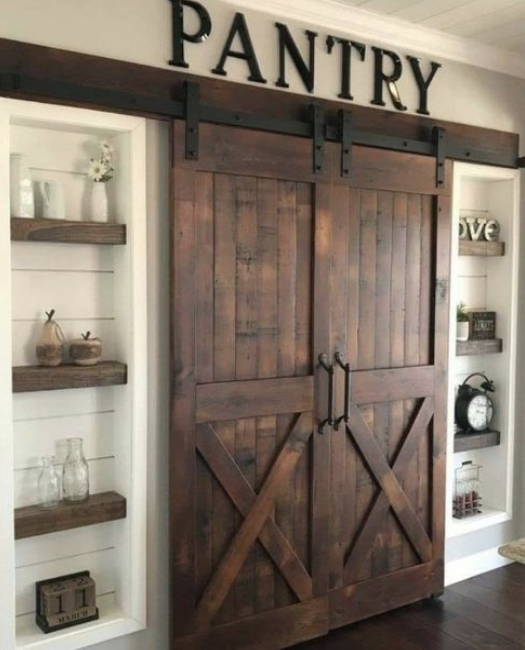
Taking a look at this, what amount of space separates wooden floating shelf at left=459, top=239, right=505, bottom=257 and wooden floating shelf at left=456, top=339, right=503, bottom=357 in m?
0.46

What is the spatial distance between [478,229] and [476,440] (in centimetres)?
113

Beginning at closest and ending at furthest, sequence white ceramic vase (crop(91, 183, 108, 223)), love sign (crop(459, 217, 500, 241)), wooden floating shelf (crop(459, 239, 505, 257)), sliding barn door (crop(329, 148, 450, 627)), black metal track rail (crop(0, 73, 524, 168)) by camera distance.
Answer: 1. black metal track rail (crop(0, 73, 524, 168))
2. white ceramic vase (crop(91, 183, 108, 223))
3. sliding barn door (crop(329, 148, 450, 627))
4. wooden floating shelf (crop(459, 239, 505, 257))
5. love sign (crop(459, 217, 500, 241))

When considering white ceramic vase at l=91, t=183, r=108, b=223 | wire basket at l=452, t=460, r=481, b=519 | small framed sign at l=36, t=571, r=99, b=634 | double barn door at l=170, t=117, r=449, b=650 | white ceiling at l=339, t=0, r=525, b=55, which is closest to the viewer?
small framed sign at l=36, t=571, r=99, b=634

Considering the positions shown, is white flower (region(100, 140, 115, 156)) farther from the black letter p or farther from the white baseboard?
the white baseboard

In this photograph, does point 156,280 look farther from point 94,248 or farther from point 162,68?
point 162,68

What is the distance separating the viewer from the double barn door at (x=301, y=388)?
291 cm

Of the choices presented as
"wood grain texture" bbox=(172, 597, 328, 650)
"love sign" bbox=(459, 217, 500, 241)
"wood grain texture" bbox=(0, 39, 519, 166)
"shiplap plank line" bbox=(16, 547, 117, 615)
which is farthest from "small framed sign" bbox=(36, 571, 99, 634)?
"love sign" bbox=(459, 217, 500, 241)

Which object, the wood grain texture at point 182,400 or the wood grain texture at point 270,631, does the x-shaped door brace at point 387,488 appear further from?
the wood grain texture at point 182,400

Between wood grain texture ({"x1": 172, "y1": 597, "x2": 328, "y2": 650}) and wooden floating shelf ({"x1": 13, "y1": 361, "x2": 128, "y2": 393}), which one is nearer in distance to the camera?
wooden floating shelf ({"x1": 13, "y1": 361, "x2": 128, "y2": 393})

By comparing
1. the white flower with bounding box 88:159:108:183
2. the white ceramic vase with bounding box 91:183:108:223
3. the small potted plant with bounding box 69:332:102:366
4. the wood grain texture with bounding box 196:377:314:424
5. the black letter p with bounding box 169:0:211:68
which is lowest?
the wood grain texture with bounding box 196:377:314:424

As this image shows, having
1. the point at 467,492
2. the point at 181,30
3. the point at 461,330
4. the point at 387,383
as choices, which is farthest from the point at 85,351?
the point at 467,492

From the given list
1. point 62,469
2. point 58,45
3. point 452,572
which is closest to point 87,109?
point 58,45

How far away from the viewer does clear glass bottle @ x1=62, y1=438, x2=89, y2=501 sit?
2773 millimetres

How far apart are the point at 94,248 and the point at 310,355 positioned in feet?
3.33
